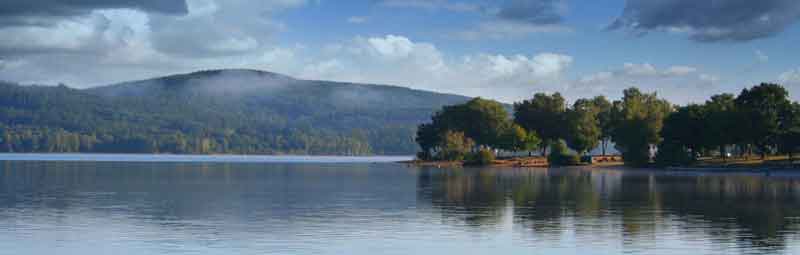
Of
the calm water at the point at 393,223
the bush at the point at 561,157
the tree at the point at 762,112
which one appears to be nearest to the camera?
the calm water at the point at 393,223

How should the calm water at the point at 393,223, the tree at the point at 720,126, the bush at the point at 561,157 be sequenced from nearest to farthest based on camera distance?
the calm water at the point at 393,223 → the tree at the point at 720,126 → the bush at the point at 561,157

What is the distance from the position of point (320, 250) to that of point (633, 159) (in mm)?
145639

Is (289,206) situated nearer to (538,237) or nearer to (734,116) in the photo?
(538,237)

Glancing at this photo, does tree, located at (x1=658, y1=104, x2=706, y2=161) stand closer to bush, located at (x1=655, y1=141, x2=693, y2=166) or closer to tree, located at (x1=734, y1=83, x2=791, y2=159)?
bush, located at (x1=655, y1=141, x2=693, y2=166)

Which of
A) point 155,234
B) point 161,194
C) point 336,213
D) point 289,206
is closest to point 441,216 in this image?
point 336,213

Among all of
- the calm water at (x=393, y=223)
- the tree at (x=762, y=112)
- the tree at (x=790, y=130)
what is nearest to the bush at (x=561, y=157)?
the tree at (x=762, y=112)

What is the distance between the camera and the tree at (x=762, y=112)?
15312 cm

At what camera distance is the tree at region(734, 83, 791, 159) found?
153m

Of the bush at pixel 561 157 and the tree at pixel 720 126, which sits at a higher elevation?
the tree at pixel 720 126

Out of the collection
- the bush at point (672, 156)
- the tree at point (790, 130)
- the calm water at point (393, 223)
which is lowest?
the calm water at point (393, 223)

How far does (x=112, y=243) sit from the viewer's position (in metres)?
36.6

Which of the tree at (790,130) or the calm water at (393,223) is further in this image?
the tree at (790,130)

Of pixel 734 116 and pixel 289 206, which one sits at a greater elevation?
pixel 734 116

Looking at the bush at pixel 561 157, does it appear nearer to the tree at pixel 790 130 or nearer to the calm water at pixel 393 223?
the tree at pixel 790 130
